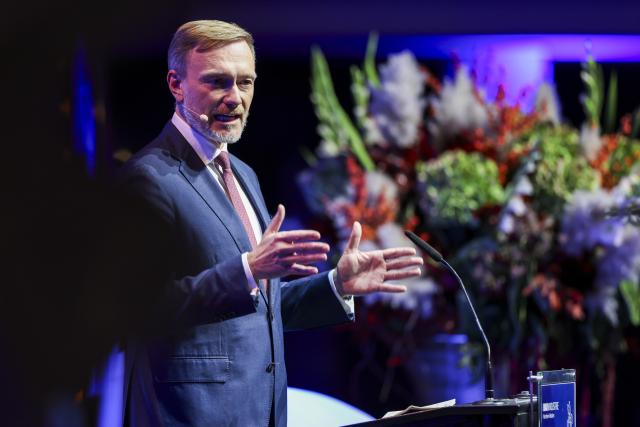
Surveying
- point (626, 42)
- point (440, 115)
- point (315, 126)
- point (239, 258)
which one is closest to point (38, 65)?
point (239, 258)

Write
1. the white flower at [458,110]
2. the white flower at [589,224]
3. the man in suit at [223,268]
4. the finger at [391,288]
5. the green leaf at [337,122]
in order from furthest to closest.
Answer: the green leaf at [337,122]
the white flower at [458,110]
the white flower at [589,224]
the finger at [391,288]
the man in suit at [223,268]

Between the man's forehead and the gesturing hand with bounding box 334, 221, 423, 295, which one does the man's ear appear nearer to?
the man's forehead

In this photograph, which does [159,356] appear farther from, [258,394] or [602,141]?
[602,141]

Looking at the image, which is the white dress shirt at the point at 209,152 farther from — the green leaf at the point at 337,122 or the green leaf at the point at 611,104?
the green leaf at the point at 611,104

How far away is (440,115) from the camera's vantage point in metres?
3.28

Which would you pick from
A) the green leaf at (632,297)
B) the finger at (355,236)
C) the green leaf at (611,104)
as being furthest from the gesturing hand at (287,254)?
the green leaf at (611,104)

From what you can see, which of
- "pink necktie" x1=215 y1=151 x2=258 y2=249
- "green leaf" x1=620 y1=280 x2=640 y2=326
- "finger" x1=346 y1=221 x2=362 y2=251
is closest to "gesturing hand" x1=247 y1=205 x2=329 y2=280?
"finger" x1=346 y1=221 x2=362 y2=251

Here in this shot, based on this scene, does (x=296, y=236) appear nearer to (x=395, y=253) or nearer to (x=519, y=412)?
(x=395, y=253)

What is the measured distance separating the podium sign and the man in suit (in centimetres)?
32

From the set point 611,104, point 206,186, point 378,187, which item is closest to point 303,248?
point 206,186

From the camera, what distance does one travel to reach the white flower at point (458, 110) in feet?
10.6

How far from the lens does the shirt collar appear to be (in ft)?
6.89

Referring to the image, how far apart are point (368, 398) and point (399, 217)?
846mm

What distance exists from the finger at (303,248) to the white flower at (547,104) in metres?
1.75
